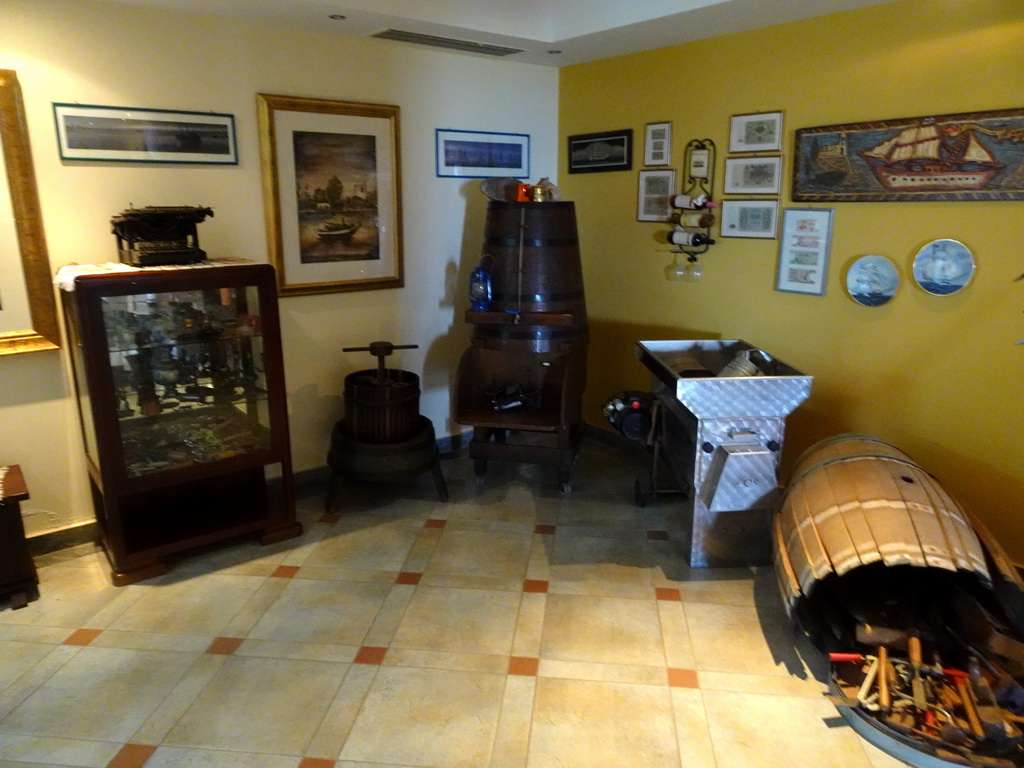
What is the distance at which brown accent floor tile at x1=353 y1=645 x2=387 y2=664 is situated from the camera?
239 cm

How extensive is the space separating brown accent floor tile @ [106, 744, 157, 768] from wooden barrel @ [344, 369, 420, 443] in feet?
5.39

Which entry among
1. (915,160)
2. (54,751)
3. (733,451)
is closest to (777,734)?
(733,451)

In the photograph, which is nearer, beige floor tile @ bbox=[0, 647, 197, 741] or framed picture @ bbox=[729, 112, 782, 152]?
beige floor tile @ bbox=[0, 647, 197, 741]

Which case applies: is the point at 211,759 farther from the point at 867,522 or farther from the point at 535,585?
the point at 867,522

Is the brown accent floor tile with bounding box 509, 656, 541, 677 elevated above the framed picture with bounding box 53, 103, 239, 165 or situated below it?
below

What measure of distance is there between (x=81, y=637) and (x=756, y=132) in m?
3.50

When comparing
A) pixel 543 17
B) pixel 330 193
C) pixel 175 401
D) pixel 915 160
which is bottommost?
pixel 175 401

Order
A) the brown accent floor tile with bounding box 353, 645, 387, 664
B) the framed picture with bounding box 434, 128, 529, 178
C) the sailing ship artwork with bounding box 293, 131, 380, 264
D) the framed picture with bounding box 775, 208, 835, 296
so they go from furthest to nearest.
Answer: the framed picture with bounding box 434, 128, 529, 178, the sailing ship artwork with bounding box 293, 131, 380, 264, the framed picture with bounding box 775, 208, 835, 296, the brown accent floor tile with bounding box 353, 645, 387, 664

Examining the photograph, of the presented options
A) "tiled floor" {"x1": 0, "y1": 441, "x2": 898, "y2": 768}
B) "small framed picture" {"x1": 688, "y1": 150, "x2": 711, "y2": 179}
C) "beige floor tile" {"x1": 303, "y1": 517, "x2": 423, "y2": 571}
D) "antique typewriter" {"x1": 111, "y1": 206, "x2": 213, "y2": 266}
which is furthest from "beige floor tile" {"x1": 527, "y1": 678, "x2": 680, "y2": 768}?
"small framed picture" {"x1": 688, "y1": 150, "x2": 711, "y2": 179}

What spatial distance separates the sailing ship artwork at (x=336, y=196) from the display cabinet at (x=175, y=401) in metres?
0.63

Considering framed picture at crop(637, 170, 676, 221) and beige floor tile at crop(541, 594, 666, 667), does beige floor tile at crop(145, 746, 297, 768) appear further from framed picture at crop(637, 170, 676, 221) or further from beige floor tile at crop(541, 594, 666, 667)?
framed picture at crop(637, 170, 676, 221)

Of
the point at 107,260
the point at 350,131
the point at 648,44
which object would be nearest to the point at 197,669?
the point at 107,260

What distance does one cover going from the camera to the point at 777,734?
81.8 inches

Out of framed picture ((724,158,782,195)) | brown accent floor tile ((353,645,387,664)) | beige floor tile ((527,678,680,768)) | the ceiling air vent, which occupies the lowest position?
beige floor tile ((527,678,680,768))
